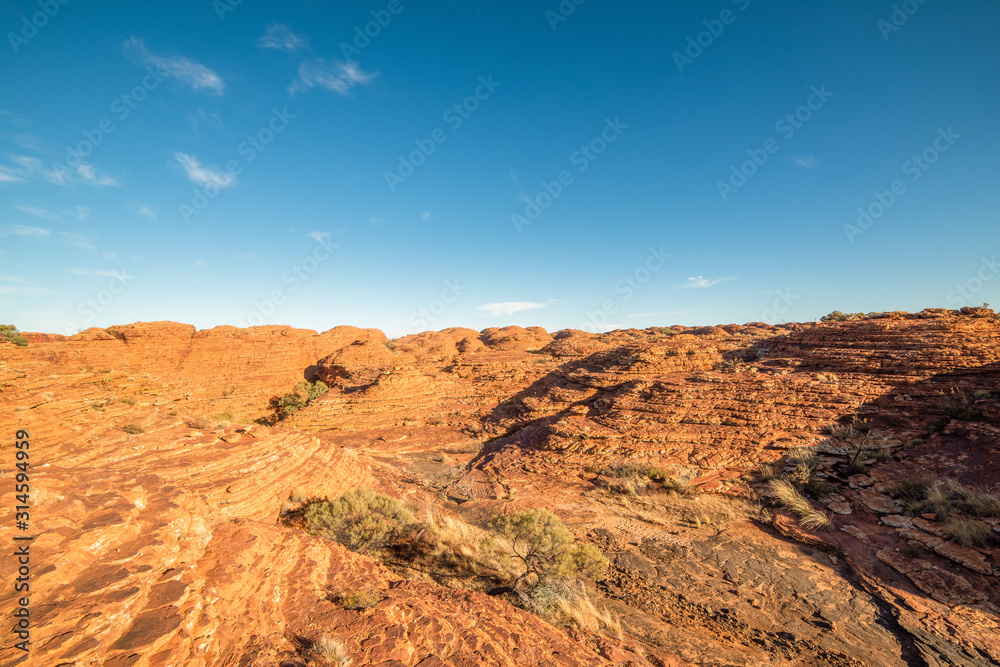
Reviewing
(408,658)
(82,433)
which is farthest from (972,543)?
(82,433)

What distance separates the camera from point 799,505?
342 inches

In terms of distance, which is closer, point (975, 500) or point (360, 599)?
point (360, 599)

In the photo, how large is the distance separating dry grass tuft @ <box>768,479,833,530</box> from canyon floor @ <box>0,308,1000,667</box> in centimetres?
20

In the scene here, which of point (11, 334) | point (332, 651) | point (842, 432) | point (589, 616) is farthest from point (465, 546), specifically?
point (11, 334)

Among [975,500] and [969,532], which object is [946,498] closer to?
[975,500]

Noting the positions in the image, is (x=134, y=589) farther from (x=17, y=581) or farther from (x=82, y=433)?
(x=82, y=433)

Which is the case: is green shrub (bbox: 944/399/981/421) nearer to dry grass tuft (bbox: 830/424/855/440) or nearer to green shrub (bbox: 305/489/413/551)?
dry grass tuft (bbox: 830/424/855/440)

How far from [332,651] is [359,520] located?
173 inches

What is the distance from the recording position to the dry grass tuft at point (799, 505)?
8195 mm

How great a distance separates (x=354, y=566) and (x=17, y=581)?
3.17 metres

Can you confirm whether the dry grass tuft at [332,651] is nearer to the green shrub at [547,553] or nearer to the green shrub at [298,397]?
the green shrub at [547,553]

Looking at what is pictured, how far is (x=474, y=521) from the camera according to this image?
9617 mm

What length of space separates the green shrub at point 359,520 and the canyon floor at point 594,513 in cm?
56

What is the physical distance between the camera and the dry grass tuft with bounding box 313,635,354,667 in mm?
3248
